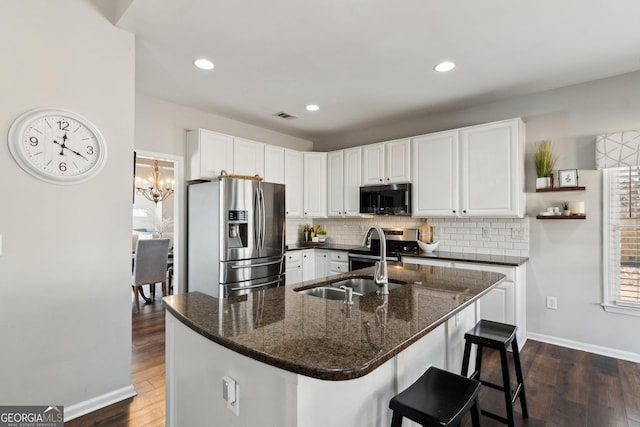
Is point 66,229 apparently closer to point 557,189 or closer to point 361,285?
point 361,285

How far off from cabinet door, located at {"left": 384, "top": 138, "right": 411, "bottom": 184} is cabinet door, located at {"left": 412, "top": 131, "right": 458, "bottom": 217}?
96 millimetres

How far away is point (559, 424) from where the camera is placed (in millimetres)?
1952

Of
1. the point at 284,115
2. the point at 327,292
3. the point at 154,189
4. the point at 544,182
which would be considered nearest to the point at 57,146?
the point at 327,292

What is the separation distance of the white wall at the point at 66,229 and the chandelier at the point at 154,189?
488cm

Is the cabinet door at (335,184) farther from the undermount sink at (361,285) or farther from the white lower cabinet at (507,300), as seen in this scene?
the undermount sink at (361,285)

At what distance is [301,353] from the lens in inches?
37.2

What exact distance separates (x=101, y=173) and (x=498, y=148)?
3.57 m

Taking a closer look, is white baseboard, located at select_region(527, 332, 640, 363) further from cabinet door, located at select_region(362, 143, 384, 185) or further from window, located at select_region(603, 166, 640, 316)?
cabinet door, located at select_region(362, 143, 384, 185)

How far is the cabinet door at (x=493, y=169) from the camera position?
3193 mm

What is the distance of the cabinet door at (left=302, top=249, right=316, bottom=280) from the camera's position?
452 centimetres

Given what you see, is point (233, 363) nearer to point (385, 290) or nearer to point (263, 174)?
point (385, 290)

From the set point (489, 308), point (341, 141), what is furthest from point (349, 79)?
point (489, 308)

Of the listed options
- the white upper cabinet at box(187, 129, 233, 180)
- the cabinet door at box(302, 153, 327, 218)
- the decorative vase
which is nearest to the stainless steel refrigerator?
the white upper cabinet at box(187, 129, 233, 180)

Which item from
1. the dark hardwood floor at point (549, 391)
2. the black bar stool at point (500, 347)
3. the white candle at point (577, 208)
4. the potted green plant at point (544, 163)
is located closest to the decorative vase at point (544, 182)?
the potted green plant at point (544, 163)
